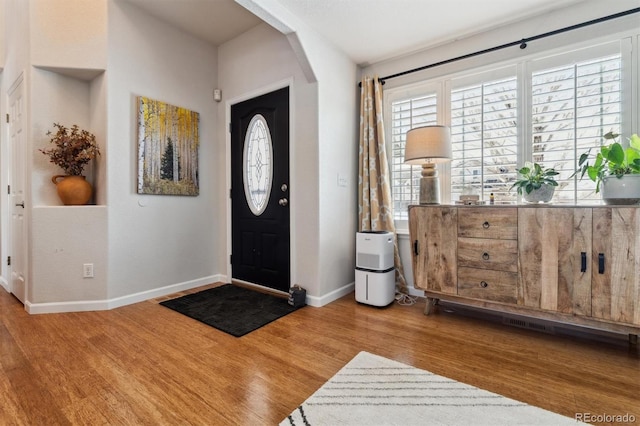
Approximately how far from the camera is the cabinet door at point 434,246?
7.81ft

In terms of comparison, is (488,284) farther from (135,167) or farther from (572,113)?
(135,167)

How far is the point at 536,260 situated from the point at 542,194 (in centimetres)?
49

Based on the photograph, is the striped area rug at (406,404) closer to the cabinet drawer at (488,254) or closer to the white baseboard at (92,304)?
the cabinet drawer at (488,254)

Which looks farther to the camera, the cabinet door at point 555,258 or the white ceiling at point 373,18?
the white ceiling at point 373,18

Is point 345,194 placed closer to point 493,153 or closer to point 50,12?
point 493,153

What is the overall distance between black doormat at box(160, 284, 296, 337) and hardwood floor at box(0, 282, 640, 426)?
11 cm

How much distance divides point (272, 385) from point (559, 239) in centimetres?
200

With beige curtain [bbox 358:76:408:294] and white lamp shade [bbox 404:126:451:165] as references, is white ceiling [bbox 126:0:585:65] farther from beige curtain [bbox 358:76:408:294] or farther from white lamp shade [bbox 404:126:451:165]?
white lamp shade [bbox 404:126:451:165]

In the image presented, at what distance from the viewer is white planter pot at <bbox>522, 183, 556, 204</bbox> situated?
215 cm

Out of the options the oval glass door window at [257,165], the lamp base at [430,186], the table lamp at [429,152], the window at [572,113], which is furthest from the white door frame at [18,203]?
the window at [572,113]

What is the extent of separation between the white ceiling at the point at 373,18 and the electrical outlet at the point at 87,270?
97.2 inches

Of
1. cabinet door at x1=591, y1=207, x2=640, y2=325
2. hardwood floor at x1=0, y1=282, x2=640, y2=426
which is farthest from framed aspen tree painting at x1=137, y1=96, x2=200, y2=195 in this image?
cabinet door at x1=591, y1=207, x2=640, y2=325

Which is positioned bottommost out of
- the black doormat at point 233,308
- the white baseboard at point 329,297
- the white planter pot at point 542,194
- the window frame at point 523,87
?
the black doormat at point 233,308

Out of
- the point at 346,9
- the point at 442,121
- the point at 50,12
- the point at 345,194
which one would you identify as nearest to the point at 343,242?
the point at 345,194
